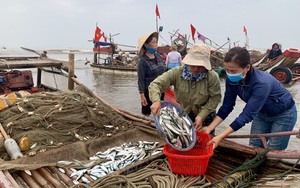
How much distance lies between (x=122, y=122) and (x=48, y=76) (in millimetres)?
4353

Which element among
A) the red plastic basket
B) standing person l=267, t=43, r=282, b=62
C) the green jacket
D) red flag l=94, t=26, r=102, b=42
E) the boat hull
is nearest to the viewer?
the red plastic basket

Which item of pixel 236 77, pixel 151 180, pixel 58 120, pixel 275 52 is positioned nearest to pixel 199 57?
pixel 236 77

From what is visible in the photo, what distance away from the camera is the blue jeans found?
2.97 m

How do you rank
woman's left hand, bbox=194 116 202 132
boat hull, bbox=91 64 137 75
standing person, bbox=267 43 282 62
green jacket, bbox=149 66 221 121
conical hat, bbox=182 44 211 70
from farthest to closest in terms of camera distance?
boat hull, bbox=91 64 137 75
standing person, bbox=267 43 282 62
green jacket, bbox=149 66 221 121
woman's left hand, bbox=194 116 202 132
conical hat, bbox=182 44 211 70

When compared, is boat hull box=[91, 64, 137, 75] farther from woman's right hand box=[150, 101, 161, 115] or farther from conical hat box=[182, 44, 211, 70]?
woman's right hand box=[150, 101, 161, 115]

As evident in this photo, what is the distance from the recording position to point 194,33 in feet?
63.5

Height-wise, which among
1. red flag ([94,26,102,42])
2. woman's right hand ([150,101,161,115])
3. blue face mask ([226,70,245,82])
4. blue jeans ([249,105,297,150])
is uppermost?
red flag ([94,26,102,42])

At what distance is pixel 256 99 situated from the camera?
2.55 meters

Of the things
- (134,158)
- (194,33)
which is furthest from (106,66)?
(134,158)

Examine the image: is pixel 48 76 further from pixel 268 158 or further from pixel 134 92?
pixel 268 158

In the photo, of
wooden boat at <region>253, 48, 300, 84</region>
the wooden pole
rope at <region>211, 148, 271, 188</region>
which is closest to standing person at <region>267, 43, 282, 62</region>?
wooden boat at <region>253, 48, 300, 84</region>

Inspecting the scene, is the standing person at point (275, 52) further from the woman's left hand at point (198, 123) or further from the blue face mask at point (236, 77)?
the blue face mask at point (236, 77)

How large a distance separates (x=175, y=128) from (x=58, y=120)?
90.6 inches

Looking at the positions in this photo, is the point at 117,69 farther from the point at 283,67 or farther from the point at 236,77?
the point at 236,77
